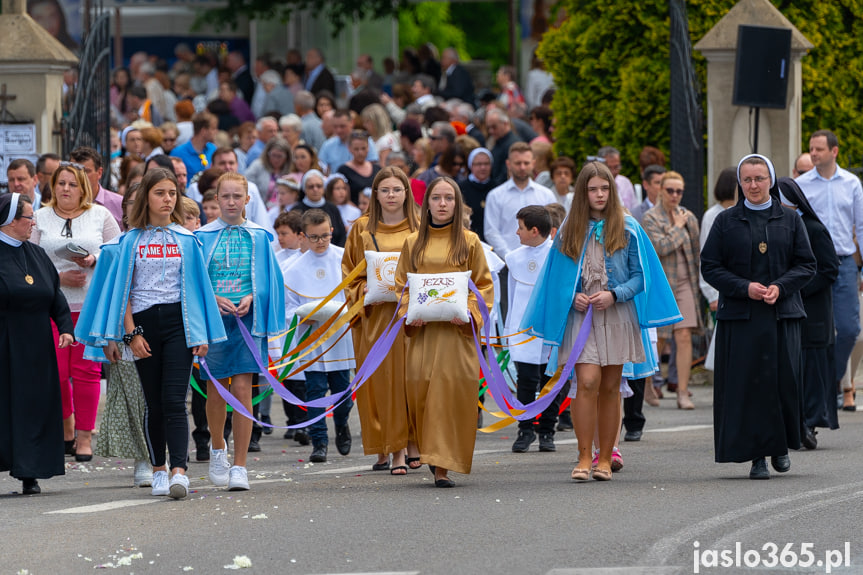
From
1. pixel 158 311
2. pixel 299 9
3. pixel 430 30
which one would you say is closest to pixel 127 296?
pixel 158 311

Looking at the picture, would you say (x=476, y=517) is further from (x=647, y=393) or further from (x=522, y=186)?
(x=522, y=186)

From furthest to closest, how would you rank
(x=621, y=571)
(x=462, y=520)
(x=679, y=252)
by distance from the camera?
(x=679, y=252) → (x=462, y=520) → (x=621, y=571)

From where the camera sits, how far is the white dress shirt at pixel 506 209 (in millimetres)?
15492

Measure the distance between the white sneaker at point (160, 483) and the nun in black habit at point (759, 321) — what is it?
3.28m

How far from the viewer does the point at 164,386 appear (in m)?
9.74

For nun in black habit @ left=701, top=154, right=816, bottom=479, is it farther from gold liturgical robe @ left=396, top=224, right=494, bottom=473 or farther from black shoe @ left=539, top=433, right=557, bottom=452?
black shoe @ left=539, top=433, right=557, bottom=452

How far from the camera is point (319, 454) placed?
11633mm

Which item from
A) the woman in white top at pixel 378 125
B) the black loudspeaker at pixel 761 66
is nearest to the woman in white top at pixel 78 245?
the black loudspeaker at pixel 761 66

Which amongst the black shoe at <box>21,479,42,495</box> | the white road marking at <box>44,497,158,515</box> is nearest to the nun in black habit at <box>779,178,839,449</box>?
the white road marking at <box>44,497,158,515</box>

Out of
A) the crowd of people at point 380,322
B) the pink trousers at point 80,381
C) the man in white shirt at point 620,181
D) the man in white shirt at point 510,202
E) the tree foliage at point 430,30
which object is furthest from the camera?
the tree foliage at point 430,30

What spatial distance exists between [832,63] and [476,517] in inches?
399

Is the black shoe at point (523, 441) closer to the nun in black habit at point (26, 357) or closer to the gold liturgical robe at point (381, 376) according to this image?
the gold liturgical robe at point (381, 376)

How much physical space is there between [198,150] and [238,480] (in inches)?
325

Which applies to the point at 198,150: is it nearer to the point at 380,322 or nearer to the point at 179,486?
the point at 380,322
